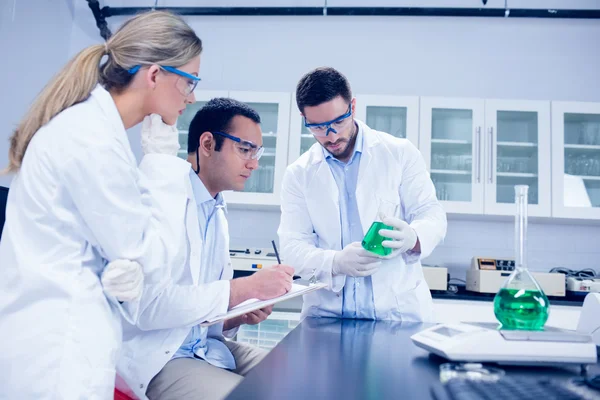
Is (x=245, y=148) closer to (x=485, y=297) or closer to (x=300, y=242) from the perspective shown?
(x=300, y=242)

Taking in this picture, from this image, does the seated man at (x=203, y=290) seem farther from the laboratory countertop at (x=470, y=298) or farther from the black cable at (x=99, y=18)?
the black cable at (x=99, y=18)

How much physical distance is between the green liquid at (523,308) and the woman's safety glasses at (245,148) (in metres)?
0.97

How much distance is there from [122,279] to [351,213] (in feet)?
3.54

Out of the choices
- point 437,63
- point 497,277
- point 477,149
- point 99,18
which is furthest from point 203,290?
point 99,18

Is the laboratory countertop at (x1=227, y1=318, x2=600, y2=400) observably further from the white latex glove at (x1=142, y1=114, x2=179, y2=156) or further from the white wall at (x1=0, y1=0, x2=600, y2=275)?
the white wall at (x1=0, y1=0, x2=600, y2=275)

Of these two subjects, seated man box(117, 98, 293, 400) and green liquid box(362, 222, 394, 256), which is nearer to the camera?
seated man box(117, 98, 293, 400)

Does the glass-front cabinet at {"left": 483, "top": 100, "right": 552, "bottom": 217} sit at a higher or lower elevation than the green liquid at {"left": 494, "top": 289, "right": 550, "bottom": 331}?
higher

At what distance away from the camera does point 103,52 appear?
1.12 metres

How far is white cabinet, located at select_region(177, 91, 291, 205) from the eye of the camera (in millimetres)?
3332

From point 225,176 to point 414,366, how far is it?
984mm

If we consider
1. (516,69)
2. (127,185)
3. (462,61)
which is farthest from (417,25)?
(127,185)

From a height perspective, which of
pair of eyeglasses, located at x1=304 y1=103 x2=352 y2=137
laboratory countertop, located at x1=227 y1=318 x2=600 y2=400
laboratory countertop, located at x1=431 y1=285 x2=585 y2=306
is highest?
pair of eyeglasses, located at x1=304 y1=103 x2=352 y2=137

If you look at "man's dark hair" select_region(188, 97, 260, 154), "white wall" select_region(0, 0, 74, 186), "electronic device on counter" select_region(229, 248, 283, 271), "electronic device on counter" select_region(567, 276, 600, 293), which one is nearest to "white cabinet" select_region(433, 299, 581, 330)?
"electronic device on counter" select_region(567, 276, 600, 293)

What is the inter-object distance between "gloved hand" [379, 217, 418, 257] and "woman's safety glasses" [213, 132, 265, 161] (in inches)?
19.9
